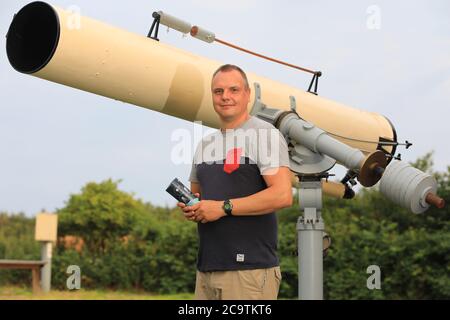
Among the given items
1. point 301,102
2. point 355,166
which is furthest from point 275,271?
point 301,102

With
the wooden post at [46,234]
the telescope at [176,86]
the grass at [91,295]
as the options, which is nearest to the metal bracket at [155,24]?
the telescope at [176,86]

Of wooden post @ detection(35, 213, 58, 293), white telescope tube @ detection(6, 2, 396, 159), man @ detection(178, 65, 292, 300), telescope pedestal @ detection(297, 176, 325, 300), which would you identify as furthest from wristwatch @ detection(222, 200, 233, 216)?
wooden post @ detection(35, 213, 58, 293)

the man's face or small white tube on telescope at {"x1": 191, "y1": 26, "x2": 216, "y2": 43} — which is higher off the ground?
small white tube on telescope at {"x1": 191, "y1": 26, "x2": 216, "y2": 43}

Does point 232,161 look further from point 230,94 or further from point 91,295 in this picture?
point 91,295

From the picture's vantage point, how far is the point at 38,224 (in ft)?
42.8

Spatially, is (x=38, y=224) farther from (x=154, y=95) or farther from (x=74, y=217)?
(x=154, y=95)

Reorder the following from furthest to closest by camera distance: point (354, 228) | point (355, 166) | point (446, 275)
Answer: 1. point (354, 228)
2. point (446, 275)
3. point (355, 166)

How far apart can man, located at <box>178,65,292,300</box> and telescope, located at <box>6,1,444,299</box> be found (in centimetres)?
114

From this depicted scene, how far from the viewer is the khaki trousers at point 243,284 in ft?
8.30

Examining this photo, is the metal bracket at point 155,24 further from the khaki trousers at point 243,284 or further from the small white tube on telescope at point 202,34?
the khaki trousers at point 243,284

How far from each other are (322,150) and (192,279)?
954 cm

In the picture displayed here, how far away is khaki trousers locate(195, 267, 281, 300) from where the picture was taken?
2.53 metres

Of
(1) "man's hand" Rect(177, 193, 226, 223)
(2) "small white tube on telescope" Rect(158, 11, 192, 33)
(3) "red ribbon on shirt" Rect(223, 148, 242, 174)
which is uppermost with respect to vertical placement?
(2) "small white tube on telescope" Rect(158, 11, 192, 33)

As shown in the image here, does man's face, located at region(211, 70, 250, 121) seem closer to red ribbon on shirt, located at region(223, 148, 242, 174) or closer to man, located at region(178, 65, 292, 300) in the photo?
man, located at region(178, 65, 292, 300)
